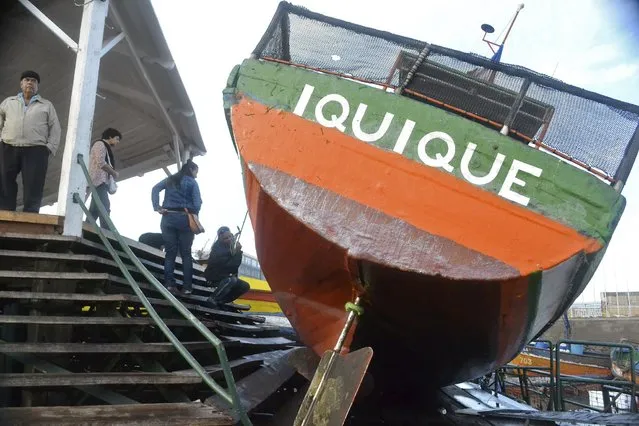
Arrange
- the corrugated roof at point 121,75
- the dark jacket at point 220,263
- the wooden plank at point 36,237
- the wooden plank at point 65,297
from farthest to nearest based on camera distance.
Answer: the corrugated roof at point 121,75
the dark jacket at point 220,263
the wooden plank at point 36,237
the wooden plank at point 65,297

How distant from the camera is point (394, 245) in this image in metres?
3.27

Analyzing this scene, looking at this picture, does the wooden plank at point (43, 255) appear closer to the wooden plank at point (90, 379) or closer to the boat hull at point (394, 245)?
the wooden plank at point (90, 379)

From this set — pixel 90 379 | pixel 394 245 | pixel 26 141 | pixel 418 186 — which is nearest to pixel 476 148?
pixel 418 186

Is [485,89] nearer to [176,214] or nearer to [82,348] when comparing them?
[176,214]

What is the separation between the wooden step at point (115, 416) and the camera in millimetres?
2791

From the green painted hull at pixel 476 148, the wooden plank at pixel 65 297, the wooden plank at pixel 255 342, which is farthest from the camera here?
the wooden plank at pixel 255 342

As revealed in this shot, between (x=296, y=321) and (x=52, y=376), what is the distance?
1.75 meters

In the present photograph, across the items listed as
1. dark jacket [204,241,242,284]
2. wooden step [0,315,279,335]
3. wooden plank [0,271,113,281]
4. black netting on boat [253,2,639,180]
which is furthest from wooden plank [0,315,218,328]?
black netting on boat [253,2,639,180]

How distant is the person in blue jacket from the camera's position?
5.25 meters

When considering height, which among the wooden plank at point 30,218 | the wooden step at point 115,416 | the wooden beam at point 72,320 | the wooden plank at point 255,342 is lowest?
the wooden step at point 115,416

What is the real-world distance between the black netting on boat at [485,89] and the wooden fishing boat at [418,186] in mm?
10

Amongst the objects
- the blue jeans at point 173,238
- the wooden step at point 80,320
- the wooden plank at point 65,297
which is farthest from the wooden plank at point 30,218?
the wooden step at point 80,320

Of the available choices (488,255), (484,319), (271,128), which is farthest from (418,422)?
(271,128)

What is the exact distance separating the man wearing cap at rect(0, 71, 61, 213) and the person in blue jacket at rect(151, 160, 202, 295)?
1137mm
